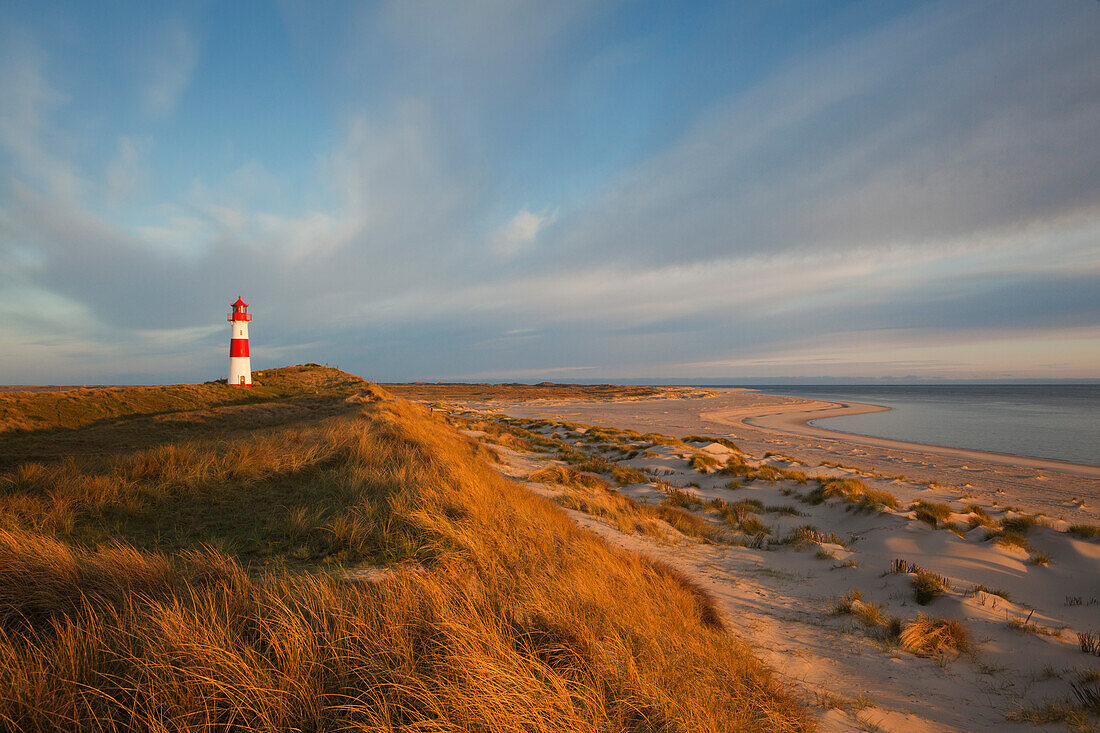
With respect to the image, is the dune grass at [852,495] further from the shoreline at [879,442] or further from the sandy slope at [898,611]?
the shoreline at [879,442]

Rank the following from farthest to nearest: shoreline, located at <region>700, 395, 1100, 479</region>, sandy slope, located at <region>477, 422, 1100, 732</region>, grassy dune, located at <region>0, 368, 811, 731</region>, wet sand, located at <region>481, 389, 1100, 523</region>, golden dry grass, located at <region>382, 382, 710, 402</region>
→ 1. golden dry grass, located at <region>382, 382, 710, 402</region>
2. shoreline, located at <region>700, 395, 1100, 479</region>
3. wet sand, located at <region>481, 389, 1100, 523</region>
4. sandy slope, located at <region>477, 422, 1100, 732</region>
5. grassy dune, located at <region>0, 368, 811, 731</region>

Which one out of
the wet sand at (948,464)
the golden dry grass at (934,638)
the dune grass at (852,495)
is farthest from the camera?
the wet sand at (948,464)

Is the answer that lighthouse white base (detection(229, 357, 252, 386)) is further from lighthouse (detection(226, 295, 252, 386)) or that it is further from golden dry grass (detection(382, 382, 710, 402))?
golden dry grass (detection(382, 382, 710, 402))

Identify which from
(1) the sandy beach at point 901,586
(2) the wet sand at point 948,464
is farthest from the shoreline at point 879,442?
(1) the sandy beach at point 901,586

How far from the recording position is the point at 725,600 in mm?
6363

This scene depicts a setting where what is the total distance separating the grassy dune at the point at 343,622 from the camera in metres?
Result: 2.48

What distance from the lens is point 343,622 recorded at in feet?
10.1

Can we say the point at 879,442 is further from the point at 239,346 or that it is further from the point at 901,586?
the point at 239,346

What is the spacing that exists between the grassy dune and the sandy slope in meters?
0.91

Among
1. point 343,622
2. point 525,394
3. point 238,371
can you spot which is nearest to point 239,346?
point 238,371

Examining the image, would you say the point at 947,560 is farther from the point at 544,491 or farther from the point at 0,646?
the point at 0,646

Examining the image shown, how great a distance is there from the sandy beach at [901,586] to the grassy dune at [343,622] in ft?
3.49

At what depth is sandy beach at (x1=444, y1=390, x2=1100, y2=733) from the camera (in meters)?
4.32

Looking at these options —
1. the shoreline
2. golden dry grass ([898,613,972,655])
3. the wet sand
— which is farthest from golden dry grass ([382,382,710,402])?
golden dry grass ([898,613,972,655])
